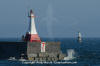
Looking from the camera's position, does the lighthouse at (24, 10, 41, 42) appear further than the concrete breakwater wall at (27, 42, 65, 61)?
Yes

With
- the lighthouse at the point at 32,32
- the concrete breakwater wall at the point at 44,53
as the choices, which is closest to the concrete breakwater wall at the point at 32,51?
the concrete breakwater wall at the point at 44,53

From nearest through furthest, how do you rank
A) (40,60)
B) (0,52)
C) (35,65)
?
1. (35,65)
2. (40,60)
3. (0,52)

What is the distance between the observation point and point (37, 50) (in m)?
88.9

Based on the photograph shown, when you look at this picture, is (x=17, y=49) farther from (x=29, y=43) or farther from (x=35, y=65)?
(x=35, y=65)

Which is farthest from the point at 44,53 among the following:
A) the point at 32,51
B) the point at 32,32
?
the point at 32,32

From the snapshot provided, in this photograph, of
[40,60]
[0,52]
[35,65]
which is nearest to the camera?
[35,65]

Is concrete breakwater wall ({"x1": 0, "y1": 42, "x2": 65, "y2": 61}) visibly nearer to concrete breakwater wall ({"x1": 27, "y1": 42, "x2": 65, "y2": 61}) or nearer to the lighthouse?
concrete breakwater wall ({"x1": 27, "y1": 42, "x2": 65, "y2": 61})

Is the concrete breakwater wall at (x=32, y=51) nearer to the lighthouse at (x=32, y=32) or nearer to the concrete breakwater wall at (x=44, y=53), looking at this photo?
the concrete breakwater wall at (x=44, y=53)

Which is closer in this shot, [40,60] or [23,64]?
[23,64]

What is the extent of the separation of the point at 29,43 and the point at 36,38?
2795mm

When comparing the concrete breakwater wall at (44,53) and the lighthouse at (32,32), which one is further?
the lighthouse at (32,32)

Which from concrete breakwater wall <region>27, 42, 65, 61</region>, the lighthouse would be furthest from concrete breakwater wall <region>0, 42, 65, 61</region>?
the lighthouse

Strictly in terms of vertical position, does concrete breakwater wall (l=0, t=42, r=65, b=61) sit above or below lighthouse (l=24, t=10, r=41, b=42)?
below

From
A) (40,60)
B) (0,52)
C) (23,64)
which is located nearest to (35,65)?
(23,64)
